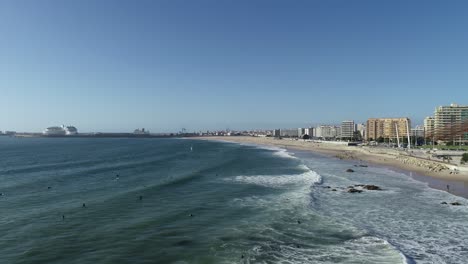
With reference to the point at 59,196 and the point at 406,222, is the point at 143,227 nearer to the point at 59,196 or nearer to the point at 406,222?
the point at 59,196

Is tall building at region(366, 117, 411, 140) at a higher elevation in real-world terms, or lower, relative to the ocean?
higher

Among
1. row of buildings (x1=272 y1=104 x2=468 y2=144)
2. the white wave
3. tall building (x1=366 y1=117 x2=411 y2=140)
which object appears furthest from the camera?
tall building (x1=366 y1=117 x2=411 y2=140)

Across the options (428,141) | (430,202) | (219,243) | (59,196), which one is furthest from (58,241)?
(428,141)

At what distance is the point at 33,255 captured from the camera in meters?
17.1

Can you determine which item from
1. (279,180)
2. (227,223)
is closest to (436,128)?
(279,180)

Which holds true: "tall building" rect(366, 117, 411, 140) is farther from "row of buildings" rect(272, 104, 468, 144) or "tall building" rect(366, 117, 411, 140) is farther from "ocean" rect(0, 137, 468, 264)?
"ocean" rect(0, 137, 468, 264)

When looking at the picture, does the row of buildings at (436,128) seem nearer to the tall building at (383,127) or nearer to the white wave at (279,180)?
the tall building at (383,127)

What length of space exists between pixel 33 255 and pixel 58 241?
2101 mm

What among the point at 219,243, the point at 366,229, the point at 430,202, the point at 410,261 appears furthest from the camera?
the point at 430,202

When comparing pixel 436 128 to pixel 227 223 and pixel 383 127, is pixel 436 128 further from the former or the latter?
pixel 227 223

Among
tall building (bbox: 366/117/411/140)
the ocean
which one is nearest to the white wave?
the ocean

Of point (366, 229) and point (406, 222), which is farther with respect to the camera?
point (406, 222)

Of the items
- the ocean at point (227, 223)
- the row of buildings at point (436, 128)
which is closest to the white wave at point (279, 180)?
the ocean at point (227, 223)

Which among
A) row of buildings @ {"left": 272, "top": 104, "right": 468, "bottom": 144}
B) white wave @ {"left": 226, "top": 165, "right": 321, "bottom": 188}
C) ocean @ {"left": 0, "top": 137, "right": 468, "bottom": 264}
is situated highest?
row of buildings @ {"left": 272, "top": 104, "right": 468, "bottom": 144}
